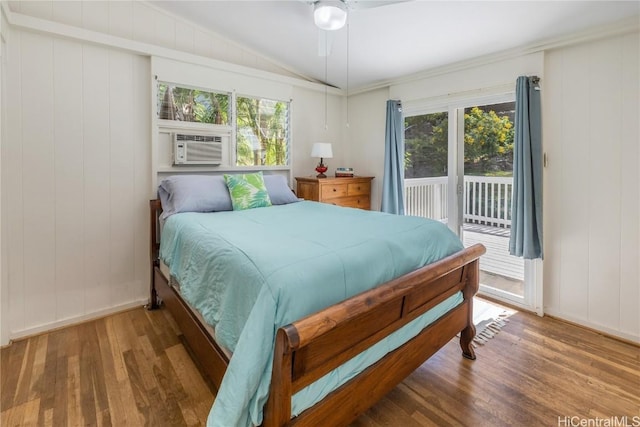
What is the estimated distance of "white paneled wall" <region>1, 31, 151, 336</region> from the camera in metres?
2.39

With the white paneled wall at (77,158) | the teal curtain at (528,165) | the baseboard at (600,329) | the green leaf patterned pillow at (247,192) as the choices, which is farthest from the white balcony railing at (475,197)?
the white paneled wall at (77,158)

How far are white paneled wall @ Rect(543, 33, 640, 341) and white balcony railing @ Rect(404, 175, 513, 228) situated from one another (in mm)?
462

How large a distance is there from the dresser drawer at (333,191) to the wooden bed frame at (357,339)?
1918 mm

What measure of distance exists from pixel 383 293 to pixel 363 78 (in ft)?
10.5

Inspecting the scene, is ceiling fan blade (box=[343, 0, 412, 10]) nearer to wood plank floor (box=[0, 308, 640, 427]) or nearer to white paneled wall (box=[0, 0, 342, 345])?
white paneled wall (box=[0, 0, 342, 345])

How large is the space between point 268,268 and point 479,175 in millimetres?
2769

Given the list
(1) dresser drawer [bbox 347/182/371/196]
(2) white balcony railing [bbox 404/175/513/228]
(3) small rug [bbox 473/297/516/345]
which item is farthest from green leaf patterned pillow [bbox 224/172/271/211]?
(3) small rug [bbox 473/297/516/345]

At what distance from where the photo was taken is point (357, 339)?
55.2 inches

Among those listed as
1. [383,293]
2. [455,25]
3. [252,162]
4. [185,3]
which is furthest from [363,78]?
[383,293]

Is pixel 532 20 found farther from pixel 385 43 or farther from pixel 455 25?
pixel 385 43

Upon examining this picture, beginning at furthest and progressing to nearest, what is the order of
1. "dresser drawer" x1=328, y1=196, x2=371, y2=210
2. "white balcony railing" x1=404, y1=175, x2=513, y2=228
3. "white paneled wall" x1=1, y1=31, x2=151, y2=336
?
"dresser drawer" x1=328, y1=196, x2=371, y2=210, "white balcony railing" x1=404, y1=175, x2=513, y2=228, "white paneled wall" x1=1, y1=31, x2=151, y2=336

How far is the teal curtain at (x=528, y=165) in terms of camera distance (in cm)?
267

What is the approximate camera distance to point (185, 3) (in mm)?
2822

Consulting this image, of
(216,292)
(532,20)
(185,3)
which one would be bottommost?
(216,292)
